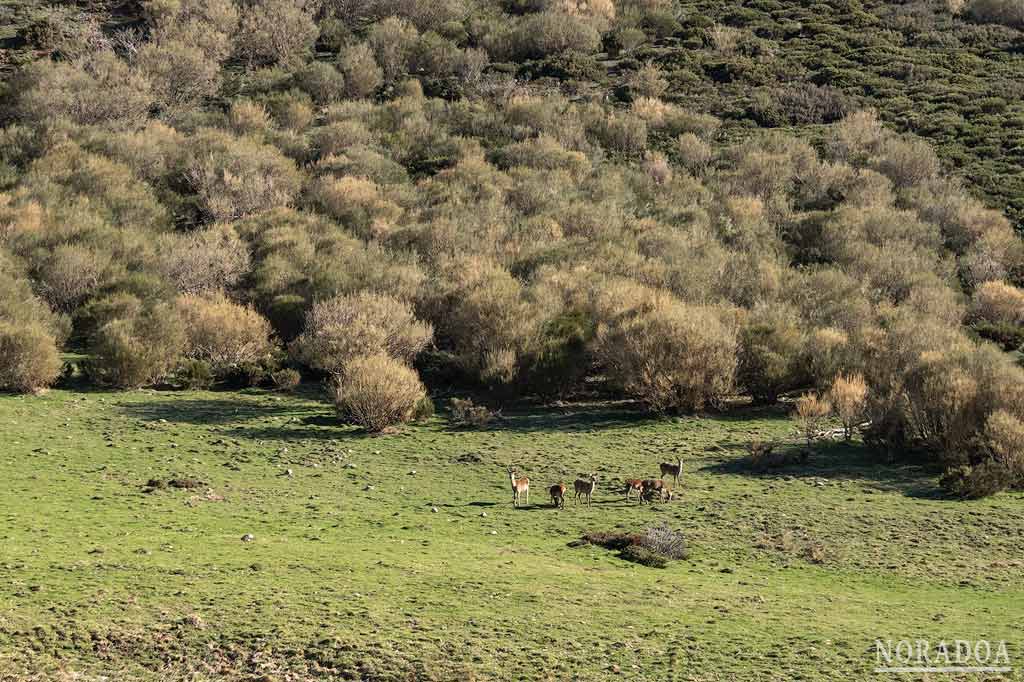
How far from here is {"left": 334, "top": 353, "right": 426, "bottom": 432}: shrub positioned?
2205cm

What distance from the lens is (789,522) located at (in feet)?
52.1

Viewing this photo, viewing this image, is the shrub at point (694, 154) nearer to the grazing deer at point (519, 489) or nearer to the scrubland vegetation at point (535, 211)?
the scrubland vegetation at point (535, 211)

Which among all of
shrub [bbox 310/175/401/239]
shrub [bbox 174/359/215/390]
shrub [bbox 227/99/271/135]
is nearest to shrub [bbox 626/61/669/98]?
shrub [bbox 227/99/271/135]

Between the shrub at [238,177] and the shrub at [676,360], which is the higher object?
the shrub at [676,360]

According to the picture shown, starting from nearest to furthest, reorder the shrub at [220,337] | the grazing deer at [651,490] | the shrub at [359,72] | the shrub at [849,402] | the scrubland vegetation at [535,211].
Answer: the grazing deer at [651,490], the shrub at [849,402], the scrubland vegetation at [535,211], the shrub at [220,337], the shrub at [359,72]

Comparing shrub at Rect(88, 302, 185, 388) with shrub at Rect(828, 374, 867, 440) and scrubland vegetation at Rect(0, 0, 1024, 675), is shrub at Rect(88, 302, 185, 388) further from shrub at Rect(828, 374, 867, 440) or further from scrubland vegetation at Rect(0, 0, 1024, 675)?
shrub at Rect(828, 374, 867, 440)

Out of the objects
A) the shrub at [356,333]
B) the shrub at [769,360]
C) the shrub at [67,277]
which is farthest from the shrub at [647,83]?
the shrub at [356,333]

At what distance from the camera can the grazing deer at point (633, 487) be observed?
17.1m

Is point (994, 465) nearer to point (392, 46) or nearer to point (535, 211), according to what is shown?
point (535, 211)

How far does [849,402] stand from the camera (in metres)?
21.8

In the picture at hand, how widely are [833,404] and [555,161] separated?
28.9 metres

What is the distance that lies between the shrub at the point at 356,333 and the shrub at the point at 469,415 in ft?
9.15

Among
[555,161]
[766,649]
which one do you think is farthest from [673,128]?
[766,649]

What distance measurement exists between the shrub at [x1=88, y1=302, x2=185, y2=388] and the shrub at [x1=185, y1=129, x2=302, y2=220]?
16989mm
